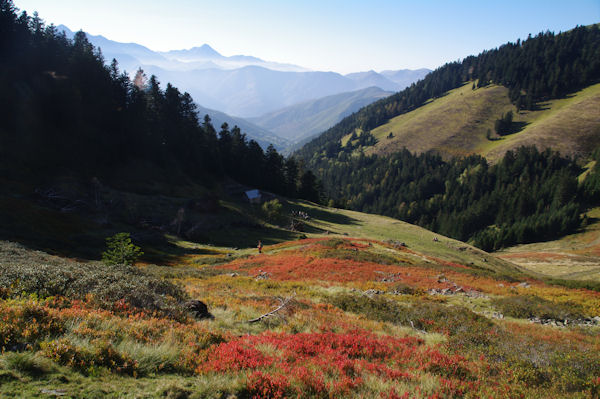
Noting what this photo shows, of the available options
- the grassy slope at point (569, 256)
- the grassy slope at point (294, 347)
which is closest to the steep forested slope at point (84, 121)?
the grassy slope at point (294, 347)

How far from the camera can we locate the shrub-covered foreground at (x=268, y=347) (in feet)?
18.6

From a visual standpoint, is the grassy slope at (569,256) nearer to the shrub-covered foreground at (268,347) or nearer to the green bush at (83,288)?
the shrub-covered foreground at (268,347)

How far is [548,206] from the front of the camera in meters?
128

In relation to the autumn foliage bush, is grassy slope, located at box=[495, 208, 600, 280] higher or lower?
lower

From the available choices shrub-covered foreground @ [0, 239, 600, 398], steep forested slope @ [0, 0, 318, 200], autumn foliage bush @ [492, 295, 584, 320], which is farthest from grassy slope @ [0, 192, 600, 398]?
steep forested slope @ [0, 0, 318, 200]

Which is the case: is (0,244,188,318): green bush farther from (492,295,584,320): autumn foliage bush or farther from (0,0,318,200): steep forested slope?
(0,0,318,200): steep forested slope

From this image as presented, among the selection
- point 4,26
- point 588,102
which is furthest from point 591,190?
point 4,26

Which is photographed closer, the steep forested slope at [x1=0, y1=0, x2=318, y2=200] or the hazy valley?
the hazy valley

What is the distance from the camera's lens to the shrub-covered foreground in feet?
18.6

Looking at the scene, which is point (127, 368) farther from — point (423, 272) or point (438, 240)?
point (438, 240)

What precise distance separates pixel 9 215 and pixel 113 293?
35.4 metres

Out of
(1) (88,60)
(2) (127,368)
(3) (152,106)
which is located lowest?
(2) (127,368)

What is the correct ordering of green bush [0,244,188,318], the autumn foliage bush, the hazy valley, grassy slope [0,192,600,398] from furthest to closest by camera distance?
the autumn foliage bush < green bush [0,244,188,318] < the hazy valley < grassy slope [0,192,600,398]

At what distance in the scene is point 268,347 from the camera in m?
8.21
